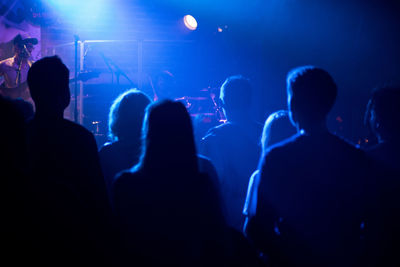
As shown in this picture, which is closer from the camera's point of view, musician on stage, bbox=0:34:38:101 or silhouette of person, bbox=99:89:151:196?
silhouette of person, bbox=99:89:151:196

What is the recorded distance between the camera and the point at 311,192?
61.0 inches

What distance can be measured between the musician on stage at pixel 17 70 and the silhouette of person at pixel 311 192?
701 cm

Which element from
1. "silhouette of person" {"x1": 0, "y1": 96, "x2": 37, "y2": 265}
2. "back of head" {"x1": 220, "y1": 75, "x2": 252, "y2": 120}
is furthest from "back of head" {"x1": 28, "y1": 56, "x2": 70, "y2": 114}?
"back of head" {"x1": 220, "y1": 75, "x2": 252, "y2": 120}

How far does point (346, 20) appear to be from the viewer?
21.5 feet

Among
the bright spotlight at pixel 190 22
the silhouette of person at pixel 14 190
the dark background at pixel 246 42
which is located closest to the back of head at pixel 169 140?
the silhouette of person at pixel 14 190

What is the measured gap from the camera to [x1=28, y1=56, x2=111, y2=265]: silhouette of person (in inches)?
54.3

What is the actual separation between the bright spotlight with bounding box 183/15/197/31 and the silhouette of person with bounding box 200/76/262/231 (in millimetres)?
7485

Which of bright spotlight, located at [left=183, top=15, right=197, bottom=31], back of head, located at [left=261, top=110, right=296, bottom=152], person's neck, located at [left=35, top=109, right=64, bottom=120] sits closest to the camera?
person's neck, located at [left=35, top=109, right=64, bottom=120]

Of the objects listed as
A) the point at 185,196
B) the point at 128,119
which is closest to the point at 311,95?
the point at 185,196

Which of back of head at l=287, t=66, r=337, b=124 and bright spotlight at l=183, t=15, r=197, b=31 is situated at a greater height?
bright spotlight at l=183, t=15, r=197, b=31

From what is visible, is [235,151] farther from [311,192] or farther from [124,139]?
[311,192]

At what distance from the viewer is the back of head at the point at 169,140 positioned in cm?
143

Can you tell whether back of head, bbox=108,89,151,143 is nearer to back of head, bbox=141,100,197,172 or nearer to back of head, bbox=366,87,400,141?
back of head, bbox=141,100,197,172

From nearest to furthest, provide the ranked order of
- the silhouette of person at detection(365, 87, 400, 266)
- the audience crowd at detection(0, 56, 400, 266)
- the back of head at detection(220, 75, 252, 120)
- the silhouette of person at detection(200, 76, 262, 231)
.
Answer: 1. the audience crowd at detection(0, 56, 400, 266)
2. the silhouette of person at detection(365, 87, 400, 266)
3. the silhouette of person at detection(200, 76, 262, 231)
4. the back of head at detection(220, 75, 252, 120)
